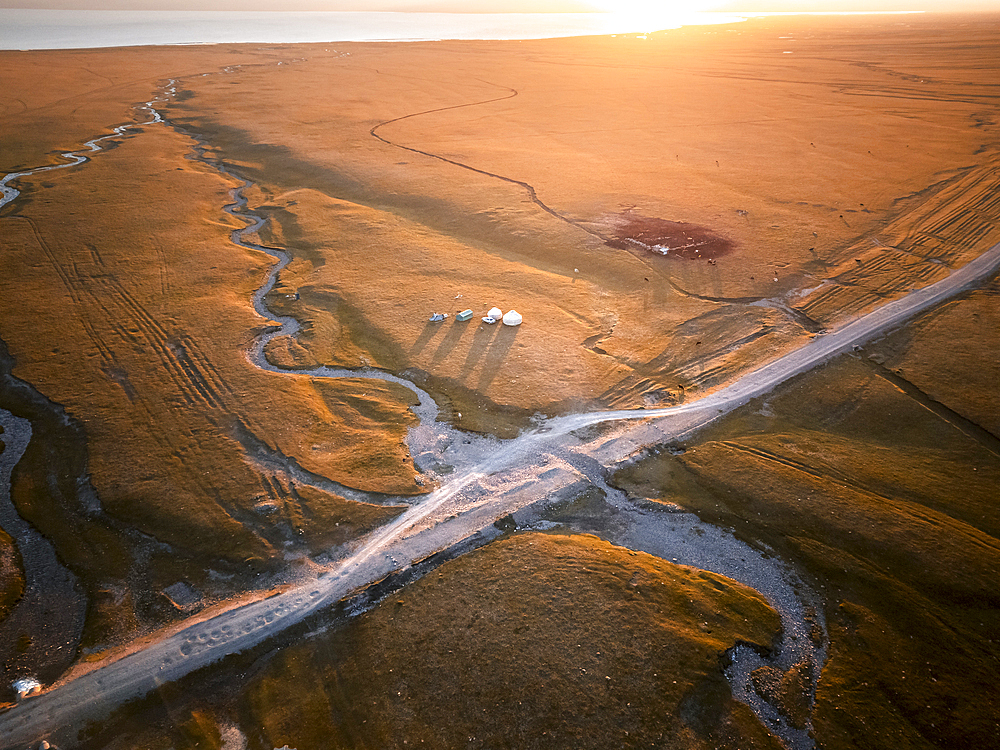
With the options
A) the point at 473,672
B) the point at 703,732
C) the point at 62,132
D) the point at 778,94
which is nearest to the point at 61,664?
the point at 473,672

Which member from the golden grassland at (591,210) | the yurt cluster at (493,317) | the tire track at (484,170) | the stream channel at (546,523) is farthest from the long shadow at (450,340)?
the tire track at (484,170)

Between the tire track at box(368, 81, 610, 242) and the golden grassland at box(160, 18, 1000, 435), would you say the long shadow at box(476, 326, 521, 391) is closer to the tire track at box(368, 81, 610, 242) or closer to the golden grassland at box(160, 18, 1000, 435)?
the golden grassland at box(160, 18, 1000, 435)

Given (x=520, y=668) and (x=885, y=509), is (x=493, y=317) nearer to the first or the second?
(x=520, y=668)

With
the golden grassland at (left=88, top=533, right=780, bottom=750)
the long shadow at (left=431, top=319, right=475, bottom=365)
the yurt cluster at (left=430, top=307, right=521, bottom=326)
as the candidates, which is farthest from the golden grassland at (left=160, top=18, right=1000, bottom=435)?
the golden grassland at (left=88, top=533, right=780, bottom=750)

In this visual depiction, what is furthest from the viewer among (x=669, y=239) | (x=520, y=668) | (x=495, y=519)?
(x=669, y=239)

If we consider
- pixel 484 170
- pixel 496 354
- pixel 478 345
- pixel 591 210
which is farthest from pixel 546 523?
pixel 484 170

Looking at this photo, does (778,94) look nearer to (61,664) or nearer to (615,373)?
(615,373)

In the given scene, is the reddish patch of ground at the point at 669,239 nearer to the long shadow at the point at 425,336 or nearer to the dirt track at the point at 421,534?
the dirt track at the point at 421,534
